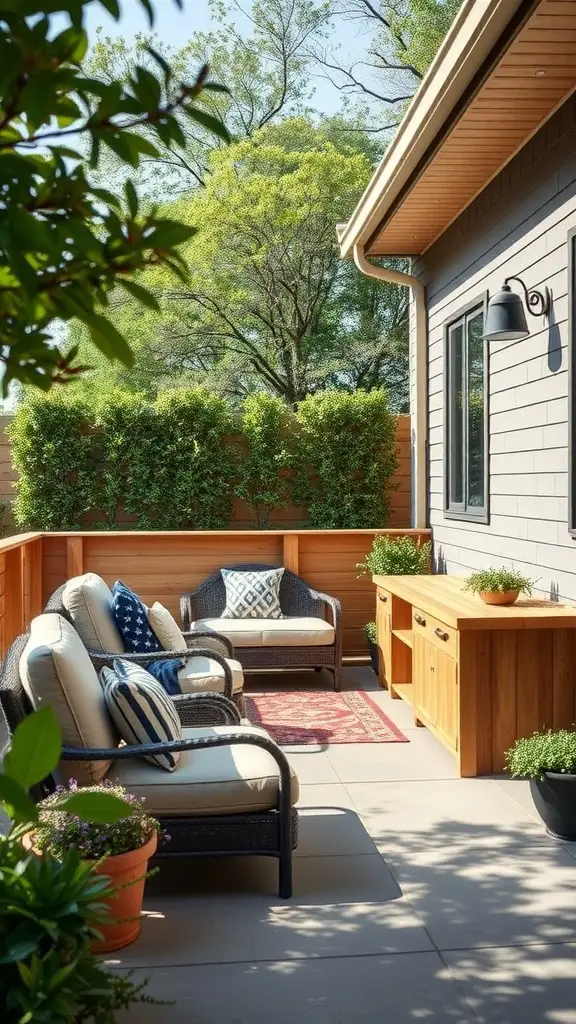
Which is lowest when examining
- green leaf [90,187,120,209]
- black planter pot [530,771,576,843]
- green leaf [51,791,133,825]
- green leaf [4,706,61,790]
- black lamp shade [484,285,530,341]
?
black planter pot [530,771,576,843]

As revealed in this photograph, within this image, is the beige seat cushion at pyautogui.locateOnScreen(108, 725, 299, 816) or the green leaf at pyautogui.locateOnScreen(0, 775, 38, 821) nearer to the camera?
the green leaf at pyautogui.locateOnScreen(0, 775, 38, 821)

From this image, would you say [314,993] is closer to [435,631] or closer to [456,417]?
[435,631]

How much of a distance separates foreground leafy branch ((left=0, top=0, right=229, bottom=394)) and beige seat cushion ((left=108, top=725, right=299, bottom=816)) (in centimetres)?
259

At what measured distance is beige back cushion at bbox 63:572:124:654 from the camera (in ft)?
16.4

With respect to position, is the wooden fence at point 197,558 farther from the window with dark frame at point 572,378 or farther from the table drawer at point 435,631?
the window with dark frame at point 572,378

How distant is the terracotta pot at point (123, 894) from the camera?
2.96 meters

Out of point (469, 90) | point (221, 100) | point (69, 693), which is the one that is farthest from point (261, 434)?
point (221, 100)

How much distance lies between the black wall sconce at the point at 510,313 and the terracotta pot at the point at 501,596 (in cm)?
137

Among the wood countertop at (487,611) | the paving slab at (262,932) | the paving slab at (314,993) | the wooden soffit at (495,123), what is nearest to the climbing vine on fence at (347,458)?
the wooden soffit at (495,123)

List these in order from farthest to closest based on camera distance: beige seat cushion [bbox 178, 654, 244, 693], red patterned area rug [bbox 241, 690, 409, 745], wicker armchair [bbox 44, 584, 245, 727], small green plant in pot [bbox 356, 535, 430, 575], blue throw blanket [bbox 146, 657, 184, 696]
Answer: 1. small green plant in pot [bbox 356, 535, 430, 575]
2. red patterned area rug [bbox 241, 690, 409, 745]
3. beige seat cushion [bbox 178, 654, 244, 693]
4. blue throw blanket [bbox 146, 657, 184, 696]
5. wicker armchair [bbox 44, 584, 245, 727]

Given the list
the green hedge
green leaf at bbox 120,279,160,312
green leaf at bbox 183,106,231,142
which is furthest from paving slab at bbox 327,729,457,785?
green leaf at bbox 183,106,231,142

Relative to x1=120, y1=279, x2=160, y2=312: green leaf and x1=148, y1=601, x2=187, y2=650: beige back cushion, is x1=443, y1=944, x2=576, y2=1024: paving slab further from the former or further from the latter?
x1=148, y1=601, x2=187, y2=650: beige back cushion

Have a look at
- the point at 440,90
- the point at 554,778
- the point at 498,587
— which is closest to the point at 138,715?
the point at 554,778

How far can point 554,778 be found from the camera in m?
3.96
